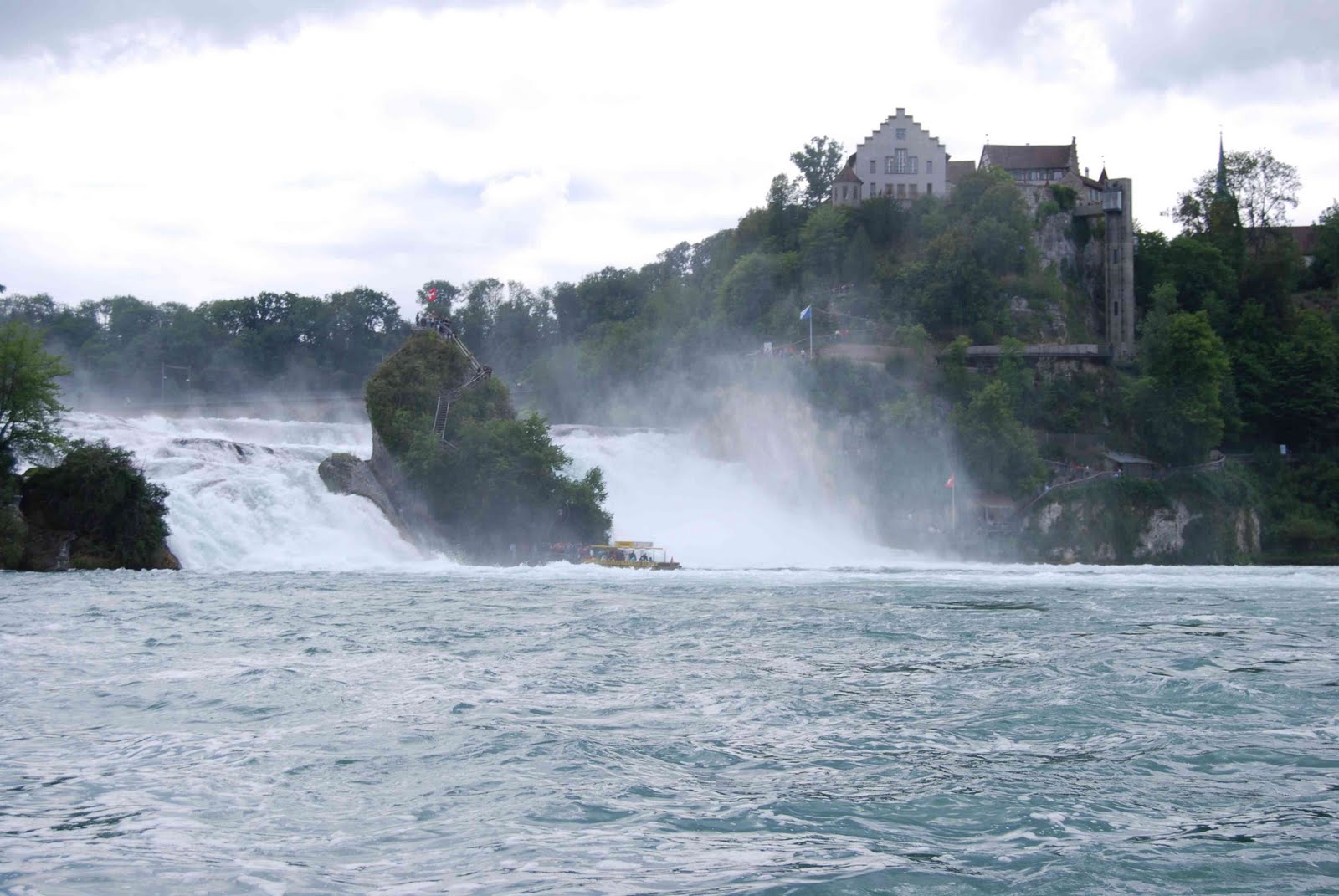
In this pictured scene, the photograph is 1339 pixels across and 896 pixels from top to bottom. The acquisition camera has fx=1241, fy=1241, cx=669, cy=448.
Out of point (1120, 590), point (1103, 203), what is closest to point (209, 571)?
point (1120, 590)

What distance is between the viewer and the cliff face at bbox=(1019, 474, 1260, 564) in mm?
64188

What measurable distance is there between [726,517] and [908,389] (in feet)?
44.2

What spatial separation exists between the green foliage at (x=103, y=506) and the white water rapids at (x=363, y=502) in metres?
1.45

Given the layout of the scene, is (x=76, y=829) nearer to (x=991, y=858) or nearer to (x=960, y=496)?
(x=991, y=858)

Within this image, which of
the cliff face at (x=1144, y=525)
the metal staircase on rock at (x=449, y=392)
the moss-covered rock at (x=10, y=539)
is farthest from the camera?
the cliff face at (x=1144, y=525)

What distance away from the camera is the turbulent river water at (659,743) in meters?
11.0

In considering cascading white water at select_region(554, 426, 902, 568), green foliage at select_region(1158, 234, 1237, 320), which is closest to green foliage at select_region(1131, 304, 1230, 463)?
green foliage at select_region(1158, 234, 1237, 320)

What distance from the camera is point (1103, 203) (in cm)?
Result: 8219

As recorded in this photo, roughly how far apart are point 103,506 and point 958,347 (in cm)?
4699

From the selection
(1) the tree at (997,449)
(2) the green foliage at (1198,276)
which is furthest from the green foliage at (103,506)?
(2) the green foliage at (1198,276)

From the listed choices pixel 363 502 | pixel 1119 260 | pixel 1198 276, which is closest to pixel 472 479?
pixel 363 502

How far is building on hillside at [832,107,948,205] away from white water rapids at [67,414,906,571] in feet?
95.2

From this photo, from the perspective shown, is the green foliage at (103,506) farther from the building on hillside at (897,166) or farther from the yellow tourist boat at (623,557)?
the building on hillside at (897,166)

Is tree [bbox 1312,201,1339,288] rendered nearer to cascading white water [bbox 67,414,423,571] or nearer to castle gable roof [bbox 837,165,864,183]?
castle gable roof [bbox 837,165,864,183]
